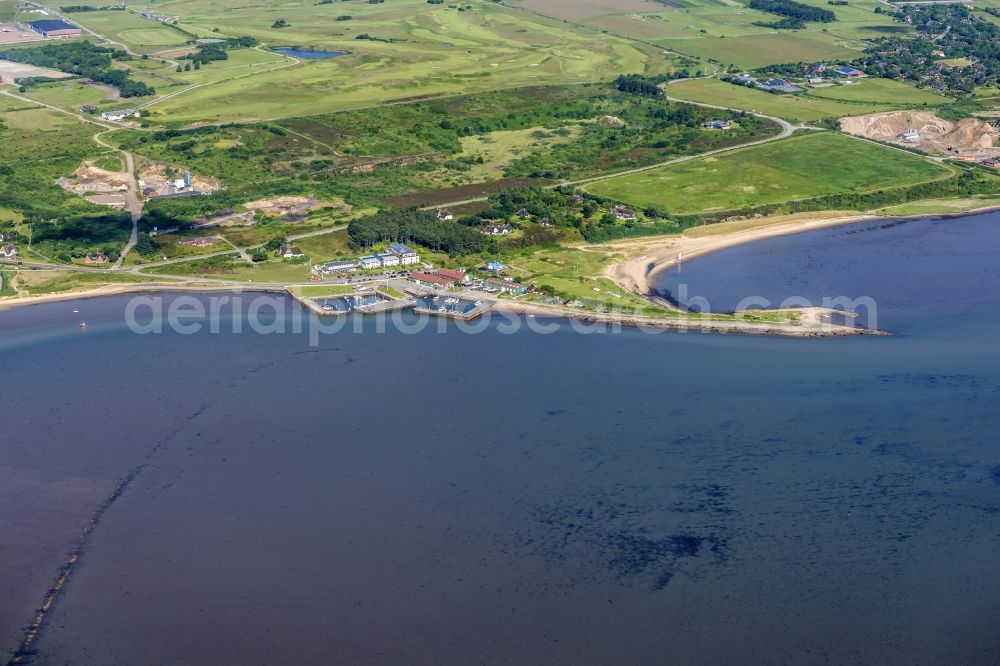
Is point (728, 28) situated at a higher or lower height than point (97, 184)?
higher

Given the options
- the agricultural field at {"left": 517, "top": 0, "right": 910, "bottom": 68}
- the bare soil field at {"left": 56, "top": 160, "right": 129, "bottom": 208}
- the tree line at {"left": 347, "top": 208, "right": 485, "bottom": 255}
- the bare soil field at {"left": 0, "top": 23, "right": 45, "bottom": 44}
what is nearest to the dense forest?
the bare soil field at {"left": 0, "top": 23, "right": 45, "bottom": 44}

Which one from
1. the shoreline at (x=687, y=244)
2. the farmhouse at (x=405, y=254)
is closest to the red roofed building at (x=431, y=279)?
the farmhouse at (x=405, y=254)

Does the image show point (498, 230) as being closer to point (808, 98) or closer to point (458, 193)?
point (458, 193)

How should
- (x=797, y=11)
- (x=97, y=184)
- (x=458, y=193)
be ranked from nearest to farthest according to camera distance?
(x=458, y=193), (x=97, y=184), (x=797, y=11)

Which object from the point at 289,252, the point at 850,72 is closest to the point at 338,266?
the point at 289,252

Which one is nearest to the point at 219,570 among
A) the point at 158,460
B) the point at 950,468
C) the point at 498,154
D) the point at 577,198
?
the point at 158,460

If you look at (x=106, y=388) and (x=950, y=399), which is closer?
(x=950, y=399)

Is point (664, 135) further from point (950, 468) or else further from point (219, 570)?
point (219, 570)
